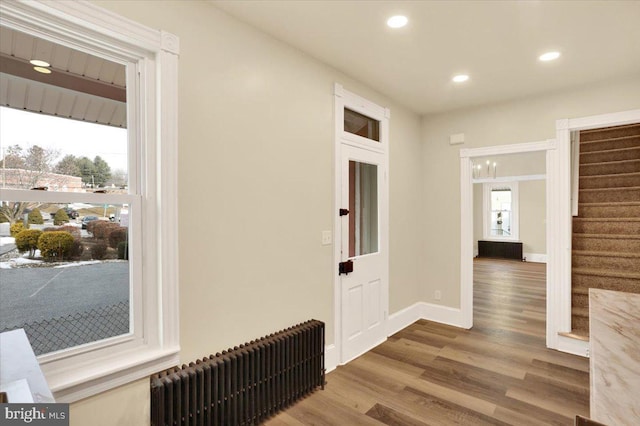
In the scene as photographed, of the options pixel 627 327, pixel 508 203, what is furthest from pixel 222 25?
pixel 508 203

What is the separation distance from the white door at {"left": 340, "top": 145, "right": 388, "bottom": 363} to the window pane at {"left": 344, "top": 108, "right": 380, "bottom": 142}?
0.19 m

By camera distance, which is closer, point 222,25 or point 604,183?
point 222,25

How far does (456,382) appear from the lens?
2.83 meters

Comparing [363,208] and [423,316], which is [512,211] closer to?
[423,316]

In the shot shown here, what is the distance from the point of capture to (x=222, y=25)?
2.22m

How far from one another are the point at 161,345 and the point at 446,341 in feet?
9.99

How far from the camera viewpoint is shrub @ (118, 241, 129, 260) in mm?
1858

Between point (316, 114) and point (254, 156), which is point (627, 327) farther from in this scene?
point (316, 114)

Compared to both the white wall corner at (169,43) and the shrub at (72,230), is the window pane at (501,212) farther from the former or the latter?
the shrub at (72,230)

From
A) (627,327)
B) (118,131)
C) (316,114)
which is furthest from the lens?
(316,114)

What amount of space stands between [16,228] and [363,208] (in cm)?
275

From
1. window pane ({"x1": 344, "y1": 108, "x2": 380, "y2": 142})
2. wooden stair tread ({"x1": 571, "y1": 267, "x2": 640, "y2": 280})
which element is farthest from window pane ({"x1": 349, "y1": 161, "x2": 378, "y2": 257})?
wooden stair tread ({"x1": 571, "y1": 267, "x2": 640, "y2": 280})

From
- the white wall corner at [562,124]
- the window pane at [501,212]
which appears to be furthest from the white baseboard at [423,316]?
the window pane at [501,212]

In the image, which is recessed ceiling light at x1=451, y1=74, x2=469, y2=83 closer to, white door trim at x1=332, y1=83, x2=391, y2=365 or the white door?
white door trim at x1=332, y1=83, x2=391, y2=365
